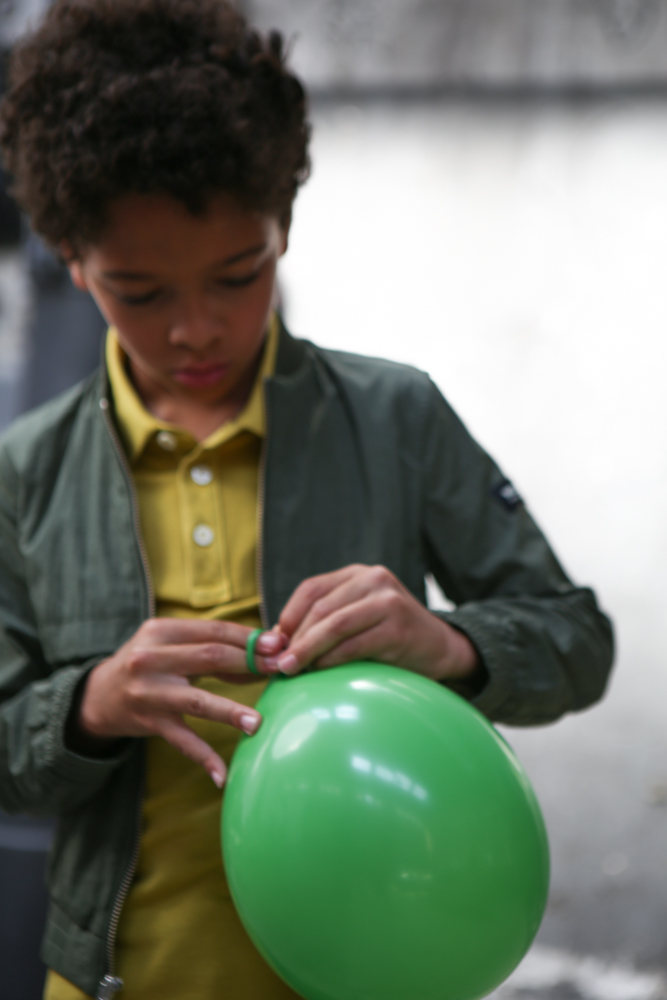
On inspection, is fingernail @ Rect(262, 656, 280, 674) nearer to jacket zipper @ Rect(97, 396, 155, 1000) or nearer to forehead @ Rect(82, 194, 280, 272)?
jacket zipper @ Rect(97, 396, 155, 1000)

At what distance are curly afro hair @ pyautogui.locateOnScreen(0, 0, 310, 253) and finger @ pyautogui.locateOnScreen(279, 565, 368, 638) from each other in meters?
0.31

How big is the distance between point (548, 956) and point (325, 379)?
5.79ft

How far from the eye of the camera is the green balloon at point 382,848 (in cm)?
62

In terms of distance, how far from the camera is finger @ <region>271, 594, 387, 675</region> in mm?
704

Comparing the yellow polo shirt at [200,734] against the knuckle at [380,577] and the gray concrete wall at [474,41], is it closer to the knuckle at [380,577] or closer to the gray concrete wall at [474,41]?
the knuckle at [380,577]

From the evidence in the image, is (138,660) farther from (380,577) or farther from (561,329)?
(561,329)

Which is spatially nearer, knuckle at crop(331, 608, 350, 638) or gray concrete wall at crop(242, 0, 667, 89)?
knuckle at crop(331, 608, 350, 638)

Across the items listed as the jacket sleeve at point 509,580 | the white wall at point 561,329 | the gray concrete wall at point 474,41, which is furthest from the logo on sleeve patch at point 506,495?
the gray concrete wall at point 474,41

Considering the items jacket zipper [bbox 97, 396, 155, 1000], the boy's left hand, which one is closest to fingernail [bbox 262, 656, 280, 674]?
the boy's left hand

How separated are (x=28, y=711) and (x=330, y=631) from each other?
0.30 meters

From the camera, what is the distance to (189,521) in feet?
2.74

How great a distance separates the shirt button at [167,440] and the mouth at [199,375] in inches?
2.1

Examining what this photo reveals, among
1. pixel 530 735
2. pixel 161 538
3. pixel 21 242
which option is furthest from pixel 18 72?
pixel 530 735

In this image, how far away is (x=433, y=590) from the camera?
8.79 ft
